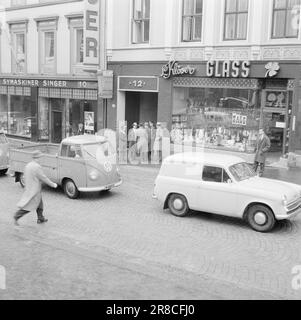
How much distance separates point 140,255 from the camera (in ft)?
29.9

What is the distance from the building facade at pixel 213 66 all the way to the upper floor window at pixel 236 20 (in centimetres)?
4

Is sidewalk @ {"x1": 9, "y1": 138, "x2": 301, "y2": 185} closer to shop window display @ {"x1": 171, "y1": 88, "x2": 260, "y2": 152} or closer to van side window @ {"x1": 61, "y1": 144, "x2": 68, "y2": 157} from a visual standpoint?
shop window display @ {"x1": 171, "y1": 88, "x2": 260, "y2": 152}

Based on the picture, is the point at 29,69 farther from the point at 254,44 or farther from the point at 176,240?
the point at 176,240

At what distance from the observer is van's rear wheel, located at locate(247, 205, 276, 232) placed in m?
10.5

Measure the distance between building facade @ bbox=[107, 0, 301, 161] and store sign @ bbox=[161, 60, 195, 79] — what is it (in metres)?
0.04

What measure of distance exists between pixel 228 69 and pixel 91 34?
7.23 m

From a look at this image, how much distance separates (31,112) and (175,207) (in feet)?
56.6

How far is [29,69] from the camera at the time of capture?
88.2 feet

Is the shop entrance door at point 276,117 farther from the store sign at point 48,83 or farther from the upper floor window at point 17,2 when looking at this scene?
the upper floor window at point 17,2

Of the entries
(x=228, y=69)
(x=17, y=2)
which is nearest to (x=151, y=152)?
(x=228, y=69)

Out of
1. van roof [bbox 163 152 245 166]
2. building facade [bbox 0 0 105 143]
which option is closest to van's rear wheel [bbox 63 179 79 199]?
van roof [bbox 163 152 245 166]

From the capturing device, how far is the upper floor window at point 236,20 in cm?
1875

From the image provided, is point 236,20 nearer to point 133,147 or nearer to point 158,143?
point 158,143
